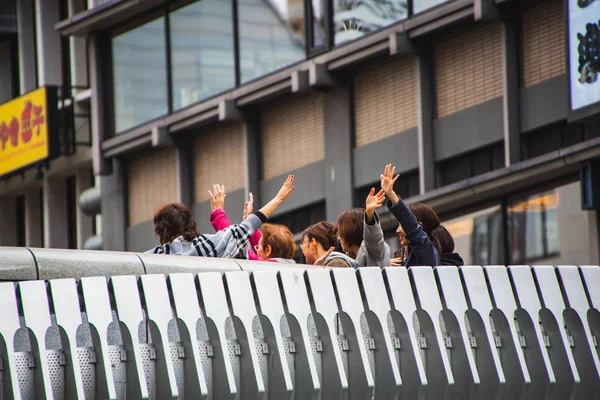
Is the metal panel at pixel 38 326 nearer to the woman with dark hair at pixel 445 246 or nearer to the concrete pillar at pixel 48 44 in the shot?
the woman with dark hair at pixel 445 246

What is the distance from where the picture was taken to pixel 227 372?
734 centimetres

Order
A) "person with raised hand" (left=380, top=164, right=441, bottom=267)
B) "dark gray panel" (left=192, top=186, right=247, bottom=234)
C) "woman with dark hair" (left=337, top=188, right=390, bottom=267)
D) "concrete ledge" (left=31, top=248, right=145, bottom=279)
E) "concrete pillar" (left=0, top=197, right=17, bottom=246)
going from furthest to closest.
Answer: "concrete pillar" (left=0, top=197, right=17, bottom=246), "dark gray panel" (left=192, top=186, right=247, bottom=234), "woman with dark hair" (left=337, top=188, right=390, bottom=267), "person with raised hand" (left=380, top=164, right=441, bottom=267), "concrete ledge" (left=31, top=248, right=145, bottom=279)

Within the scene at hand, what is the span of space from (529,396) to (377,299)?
1.16 m

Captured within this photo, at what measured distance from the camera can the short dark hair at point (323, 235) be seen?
9211 millimetres

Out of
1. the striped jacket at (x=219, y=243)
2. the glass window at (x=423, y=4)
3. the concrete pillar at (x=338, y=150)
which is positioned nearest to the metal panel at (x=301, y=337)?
A: the striped jacket at (x=219, y=243)

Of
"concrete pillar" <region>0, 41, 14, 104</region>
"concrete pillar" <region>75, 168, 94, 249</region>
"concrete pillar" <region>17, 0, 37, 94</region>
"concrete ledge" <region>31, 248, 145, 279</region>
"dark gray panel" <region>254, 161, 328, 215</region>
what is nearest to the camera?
"concrete ledge" <region>31, 248, 145, 279</region>

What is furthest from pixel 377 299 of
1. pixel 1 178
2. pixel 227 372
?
pixel 1 178

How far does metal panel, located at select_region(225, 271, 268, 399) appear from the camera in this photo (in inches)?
293

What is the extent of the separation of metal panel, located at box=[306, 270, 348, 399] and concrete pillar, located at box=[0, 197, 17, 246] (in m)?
27.8

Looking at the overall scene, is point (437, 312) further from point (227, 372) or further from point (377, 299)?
point (227, 372)

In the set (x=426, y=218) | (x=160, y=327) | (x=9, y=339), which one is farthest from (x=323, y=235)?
(x=9, y=339)

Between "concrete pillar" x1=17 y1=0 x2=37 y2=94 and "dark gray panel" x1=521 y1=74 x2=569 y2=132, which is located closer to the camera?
"dark gray panel" x1=521 y1=74 x2=569 y2=132

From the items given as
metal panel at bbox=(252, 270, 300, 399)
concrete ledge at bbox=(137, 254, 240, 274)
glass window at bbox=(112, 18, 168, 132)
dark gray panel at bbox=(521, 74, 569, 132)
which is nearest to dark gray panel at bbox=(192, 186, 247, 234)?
glass window at bbox=(112, 18, 168, 132)

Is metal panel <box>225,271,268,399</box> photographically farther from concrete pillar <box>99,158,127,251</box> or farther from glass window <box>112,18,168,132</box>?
concrete pillar <box>99,158,127,251</box>
